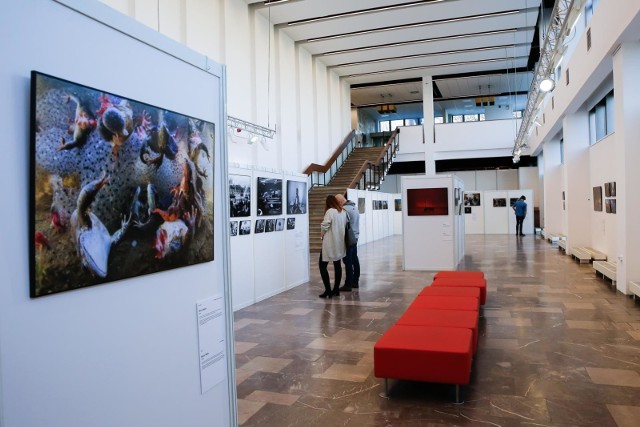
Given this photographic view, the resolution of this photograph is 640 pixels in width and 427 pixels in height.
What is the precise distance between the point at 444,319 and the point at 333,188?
17228 millimetres

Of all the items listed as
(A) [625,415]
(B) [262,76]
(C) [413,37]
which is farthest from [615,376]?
(C) [413,37]

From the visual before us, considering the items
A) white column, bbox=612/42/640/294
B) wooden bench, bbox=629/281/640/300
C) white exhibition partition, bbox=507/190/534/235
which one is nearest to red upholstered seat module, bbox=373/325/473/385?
wooden bench, bbox=629/281/640/300

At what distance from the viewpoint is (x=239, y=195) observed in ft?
30.9

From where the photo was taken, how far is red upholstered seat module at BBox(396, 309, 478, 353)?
18.0 ft

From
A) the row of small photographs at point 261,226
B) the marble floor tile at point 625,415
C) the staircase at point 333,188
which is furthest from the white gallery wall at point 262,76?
the marble floor tile at point 625,415

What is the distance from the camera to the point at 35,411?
67.8 inches

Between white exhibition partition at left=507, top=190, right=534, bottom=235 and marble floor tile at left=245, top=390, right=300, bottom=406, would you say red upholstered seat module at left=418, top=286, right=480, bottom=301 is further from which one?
white exhibition partition at left=507, top=190, right=534, bottom=235

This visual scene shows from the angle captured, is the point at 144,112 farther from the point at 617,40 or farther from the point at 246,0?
the point at 246,0

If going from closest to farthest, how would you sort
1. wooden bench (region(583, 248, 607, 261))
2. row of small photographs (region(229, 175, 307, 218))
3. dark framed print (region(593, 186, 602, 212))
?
1. row of small photographs (region(229, 175, 307, 218))
2. wooden bench (region(583, 248, 607, 261))
3. dark framed print (region(593, 186, 602, 212))

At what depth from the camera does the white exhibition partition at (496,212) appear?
28641mm

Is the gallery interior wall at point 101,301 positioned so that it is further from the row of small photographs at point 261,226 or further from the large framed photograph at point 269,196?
the large framed photograph at point 269,196

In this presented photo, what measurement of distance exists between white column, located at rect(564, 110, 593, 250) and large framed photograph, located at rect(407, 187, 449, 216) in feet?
19.5

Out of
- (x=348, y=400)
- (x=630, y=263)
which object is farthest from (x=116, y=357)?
(x=630, y=263)

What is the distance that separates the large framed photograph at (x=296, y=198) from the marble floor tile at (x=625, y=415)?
7883mm
